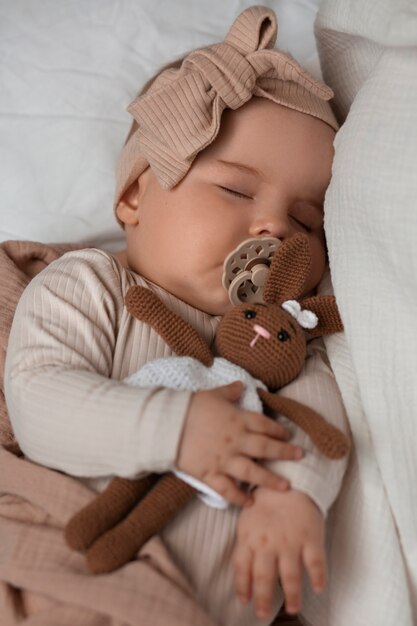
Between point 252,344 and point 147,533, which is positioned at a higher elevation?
point 252,344

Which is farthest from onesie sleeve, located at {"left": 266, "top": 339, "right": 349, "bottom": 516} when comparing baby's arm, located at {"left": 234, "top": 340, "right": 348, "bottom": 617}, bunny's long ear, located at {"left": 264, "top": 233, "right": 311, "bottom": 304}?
bunny's long ear, located at {"left": 264, "top": 233, "right": 311, "bottom": 304}

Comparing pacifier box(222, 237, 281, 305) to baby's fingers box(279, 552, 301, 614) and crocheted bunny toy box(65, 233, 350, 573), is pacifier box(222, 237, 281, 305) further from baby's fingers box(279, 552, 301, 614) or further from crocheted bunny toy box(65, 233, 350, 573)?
baby's fingers box(279, 552, 301, 614)

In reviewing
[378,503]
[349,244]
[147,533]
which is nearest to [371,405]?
[378,503]

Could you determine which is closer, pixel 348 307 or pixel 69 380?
pixel 69 380

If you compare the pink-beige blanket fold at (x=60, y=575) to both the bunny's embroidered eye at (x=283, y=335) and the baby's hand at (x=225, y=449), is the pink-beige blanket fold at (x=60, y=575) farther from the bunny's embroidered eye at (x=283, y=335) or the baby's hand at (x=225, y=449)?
the bunny's embroidered eye at (x=283, y=335)

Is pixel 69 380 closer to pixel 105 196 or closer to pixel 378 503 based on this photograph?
pixel 378 503

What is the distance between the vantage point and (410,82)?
1.00 meters

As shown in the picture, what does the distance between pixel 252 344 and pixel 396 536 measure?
0.99ft

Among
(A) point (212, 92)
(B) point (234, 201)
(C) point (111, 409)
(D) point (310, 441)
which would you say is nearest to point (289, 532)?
(D) point (310, 441)

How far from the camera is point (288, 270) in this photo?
99 centimetres

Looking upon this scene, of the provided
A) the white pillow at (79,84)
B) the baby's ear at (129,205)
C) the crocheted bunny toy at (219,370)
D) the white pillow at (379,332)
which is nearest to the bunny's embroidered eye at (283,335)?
the crocheted bunny toy at (219,370)

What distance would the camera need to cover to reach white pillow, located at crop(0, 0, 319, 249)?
4.67 feet

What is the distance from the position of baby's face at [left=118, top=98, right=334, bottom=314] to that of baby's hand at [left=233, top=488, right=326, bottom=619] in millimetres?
357

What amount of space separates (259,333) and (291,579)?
0.96 feet
